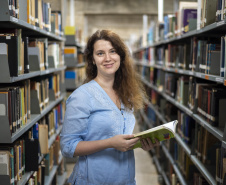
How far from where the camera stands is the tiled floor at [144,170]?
445 centimetres

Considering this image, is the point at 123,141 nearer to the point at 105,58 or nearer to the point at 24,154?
the point at 105,58

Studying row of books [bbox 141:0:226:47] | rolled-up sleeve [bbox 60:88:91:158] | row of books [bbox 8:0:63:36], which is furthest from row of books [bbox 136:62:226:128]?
row of books [bbox 8:0:63:36]

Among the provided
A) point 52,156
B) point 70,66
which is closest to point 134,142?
point 52,156

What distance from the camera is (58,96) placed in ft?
13.5

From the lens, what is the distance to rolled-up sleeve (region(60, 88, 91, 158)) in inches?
70.0

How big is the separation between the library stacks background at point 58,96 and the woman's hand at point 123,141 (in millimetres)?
595

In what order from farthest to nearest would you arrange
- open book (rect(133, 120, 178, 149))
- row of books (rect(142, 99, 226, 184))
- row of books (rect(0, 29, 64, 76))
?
row of books (rect(142, 99, 226, 184))
row of books (rect(0, 29, 64, 76))
open book (rect(133, 120, 178, 149))

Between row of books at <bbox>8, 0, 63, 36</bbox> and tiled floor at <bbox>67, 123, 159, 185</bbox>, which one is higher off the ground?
row of books at <bbox>8, 0, 63, 36</bbox>

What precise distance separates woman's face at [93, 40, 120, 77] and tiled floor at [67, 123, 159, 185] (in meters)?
2.77

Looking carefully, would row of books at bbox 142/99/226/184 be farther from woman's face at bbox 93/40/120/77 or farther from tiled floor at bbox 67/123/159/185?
woman's face at bbox 93/40/120/77

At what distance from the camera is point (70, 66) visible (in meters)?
5.94

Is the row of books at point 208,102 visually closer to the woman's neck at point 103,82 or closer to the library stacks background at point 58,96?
the library stacks background at point 58,96

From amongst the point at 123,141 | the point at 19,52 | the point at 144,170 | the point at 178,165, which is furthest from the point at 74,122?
the point at 144,170

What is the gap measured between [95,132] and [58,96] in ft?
7.73
